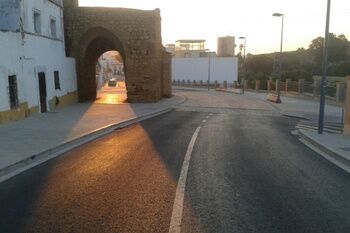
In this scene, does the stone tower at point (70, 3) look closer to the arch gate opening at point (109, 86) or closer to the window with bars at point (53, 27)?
the window with bars at point (53, 27)

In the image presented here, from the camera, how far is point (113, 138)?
14.7 m

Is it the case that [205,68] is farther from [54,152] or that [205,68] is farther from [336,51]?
[54,152]

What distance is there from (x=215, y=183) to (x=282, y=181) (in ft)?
4.97

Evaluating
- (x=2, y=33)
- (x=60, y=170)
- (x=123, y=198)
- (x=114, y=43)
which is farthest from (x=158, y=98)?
(x=123, y=198)

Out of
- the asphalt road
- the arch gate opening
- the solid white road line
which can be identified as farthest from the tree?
the solid white road line

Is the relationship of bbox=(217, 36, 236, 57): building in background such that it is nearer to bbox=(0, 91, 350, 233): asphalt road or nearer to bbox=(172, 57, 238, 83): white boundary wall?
bbox=(172, 57, 238, 83): white boundary wall

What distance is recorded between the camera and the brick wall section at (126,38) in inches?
1195

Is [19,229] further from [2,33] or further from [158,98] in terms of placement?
[158,98]

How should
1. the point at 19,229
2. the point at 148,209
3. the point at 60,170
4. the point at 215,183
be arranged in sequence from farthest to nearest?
1. the point at 60,170
2. the point at 215,183
3. the point at 148,209
4. the point at 19,229

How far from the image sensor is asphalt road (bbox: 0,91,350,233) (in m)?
6.01

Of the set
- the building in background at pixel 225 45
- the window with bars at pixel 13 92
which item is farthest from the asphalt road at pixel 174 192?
the building in background at pixel 225 45

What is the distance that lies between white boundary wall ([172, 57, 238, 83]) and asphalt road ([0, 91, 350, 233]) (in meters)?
73.4

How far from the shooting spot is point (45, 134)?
47.9 feet

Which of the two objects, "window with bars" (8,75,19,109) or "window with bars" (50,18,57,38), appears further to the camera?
"window with bars" (50,18,57,38)
